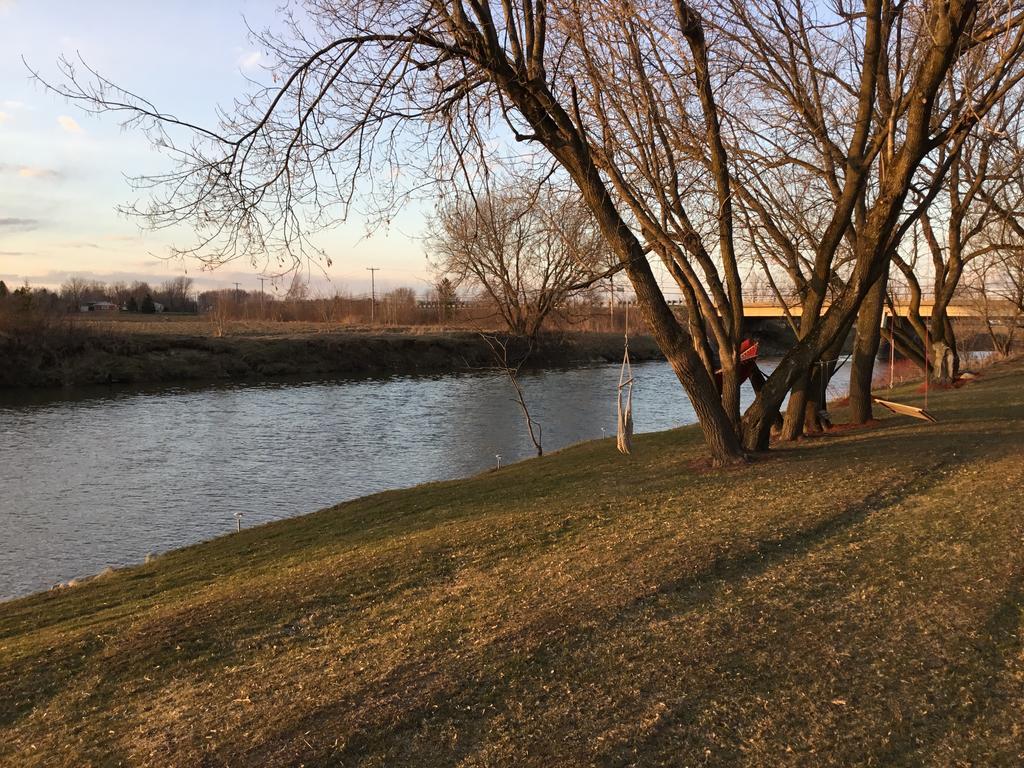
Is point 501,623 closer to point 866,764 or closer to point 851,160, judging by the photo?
point 866,764

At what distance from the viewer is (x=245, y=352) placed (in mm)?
43750

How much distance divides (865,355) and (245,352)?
36.9 m

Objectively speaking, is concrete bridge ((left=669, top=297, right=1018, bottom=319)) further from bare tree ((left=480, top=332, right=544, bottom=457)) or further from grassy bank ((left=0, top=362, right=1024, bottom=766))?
grassy bank ((left=0, top=362, right=1024, bottom=766))

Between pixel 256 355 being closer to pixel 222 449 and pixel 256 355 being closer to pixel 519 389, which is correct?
pixel 222 449

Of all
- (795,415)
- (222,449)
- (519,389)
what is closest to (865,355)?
(795,415)

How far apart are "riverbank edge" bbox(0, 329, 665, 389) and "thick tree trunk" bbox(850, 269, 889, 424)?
18362mm

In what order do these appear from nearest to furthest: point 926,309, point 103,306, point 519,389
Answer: point 519,389 → point 926,309 → point 103,306

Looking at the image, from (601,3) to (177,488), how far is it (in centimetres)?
1306

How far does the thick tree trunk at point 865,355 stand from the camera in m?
13.4

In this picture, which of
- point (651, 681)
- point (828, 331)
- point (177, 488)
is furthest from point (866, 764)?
point (177, 488)

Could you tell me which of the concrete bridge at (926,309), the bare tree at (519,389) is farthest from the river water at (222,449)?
the concrete bridge at (926,309)

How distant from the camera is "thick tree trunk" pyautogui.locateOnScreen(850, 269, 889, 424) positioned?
1341 centimetres

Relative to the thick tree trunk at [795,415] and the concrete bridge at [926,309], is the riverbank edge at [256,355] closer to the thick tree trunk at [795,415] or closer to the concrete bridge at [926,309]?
the concrete bridge at [926,309]

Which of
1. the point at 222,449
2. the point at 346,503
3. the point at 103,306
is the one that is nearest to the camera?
the point at 346,503
